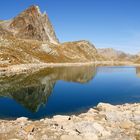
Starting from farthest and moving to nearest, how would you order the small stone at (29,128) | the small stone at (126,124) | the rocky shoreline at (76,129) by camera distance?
the small stone at (126,124)
the small stone at (29,128)
the rocky shoreline at (76,129)

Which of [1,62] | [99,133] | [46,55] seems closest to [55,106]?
[99,133]

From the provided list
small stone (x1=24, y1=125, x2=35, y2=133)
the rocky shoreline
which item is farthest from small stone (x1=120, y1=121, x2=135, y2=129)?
small stone (x1=24, y1=125, x2=35, y2=133)

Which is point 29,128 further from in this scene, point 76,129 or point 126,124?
point 126,124

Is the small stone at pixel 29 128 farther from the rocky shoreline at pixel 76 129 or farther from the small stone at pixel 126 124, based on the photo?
the small stone at pixel 126 124

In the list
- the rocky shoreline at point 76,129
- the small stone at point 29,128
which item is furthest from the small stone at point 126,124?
the small stone at point 29,128

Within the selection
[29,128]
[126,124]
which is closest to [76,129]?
[29,128]

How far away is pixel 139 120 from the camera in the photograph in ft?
86.0

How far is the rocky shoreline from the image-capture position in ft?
71.3

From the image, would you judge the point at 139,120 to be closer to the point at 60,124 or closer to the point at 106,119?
the point at 106,119

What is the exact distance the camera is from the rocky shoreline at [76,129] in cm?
2173

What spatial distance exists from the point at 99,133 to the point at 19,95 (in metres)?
31.3

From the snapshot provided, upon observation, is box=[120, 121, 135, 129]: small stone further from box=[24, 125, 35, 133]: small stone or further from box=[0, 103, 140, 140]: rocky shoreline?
box=[24, 125, 35, 133]: small stone

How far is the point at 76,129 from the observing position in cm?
2309

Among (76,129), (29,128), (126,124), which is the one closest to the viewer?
(29,128)
